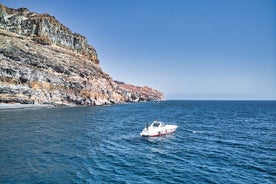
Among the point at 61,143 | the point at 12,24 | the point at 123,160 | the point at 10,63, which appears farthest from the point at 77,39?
the point at 123,160

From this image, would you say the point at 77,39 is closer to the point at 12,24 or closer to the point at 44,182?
the point at 12,24

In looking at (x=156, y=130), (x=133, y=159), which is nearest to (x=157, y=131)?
(x=156, y=130)

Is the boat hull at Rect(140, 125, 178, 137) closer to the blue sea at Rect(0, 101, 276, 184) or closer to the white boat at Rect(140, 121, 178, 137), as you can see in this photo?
the white boat at Rect(140, 121, 178, 137)

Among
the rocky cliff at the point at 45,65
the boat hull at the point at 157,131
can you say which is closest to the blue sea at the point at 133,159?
the boat hull at the point at 157,131

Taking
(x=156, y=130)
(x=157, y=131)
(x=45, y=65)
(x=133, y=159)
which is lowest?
(x=133, y=159)

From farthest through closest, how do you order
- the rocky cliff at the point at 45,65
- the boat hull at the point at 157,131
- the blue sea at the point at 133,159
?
the rocky cliff at the point at 45,65 → the boat hull at the point at 157,131 → the blue sea at the point at 133,159

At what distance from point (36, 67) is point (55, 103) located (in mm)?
19237

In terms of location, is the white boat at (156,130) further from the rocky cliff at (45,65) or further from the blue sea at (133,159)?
the rocky cliff at (45,65)

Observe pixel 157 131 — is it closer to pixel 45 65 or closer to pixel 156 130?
pixel 156 130

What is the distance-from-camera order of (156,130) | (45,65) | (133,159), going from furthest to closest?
(45,65), (156,130), (133,159)

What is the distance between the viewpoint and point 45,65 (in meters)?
120

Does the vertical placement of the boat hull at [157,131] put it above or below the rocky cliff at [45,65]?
below

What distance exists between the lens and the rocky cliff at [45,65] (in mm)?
103688

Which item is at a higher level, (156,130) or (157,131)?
(156,130)
